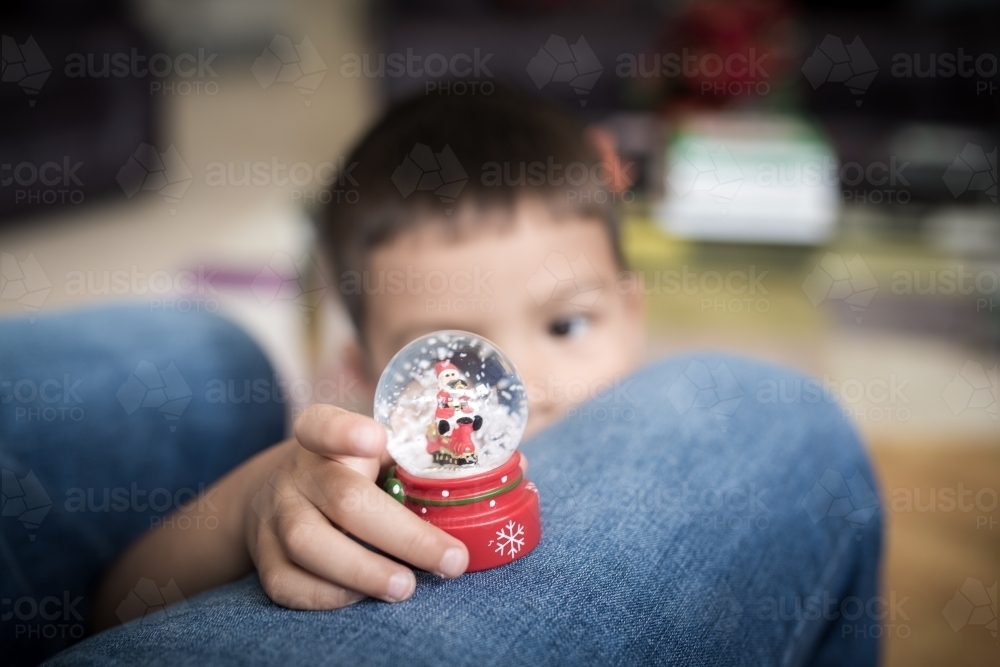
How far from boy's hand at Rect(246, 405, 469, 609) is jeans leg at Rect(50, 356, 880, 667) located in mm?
13

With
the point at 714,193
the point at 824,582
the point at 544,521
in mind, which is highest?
the point at 714,193

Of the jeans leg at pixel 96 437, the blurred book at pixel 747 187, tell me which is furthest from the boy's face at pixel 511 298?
the blurred book at pixel 747 187

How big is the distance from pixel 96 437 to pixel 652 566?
21.9 inches

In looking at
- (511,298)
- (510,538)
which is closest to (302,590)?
(510,538)

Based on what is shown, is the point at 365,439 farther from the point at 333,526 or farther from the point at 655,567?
the point at 655,567

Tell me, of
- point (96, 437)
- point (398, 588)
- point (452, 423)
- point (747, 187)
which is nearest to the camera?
point (398, 588)

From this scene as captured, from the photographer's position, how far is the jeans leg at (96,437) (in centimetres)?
70

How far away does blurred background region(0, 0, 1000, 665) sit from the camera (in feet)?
6.01

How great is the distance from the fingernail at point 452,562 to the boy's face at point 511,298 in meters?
0.47

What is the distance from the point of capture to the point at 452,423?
23.3 inches

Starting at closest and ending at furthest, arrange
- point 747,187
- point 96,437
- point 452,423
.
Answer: point 452,423 < point 96,437 < point 747,187

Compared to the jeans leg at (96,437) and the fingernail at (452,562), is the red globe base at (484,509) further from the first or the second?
the jeans leg at (96,437)

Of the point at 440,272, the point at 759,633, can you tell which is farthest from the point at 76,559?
the point at 759,633

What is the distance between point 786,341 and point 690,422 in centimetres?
169
